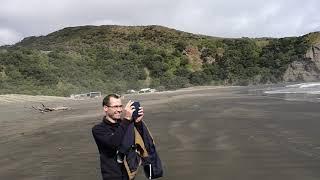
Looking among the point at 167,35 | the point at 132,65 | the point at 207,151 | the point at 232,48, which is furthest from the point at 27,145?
the point at 167,35

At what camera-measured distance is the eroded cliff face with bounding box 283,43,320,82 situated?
54628mm

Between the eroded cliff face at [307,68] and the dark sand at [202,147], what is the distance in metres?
38.7

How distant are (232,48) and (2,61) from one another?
30.9 metres

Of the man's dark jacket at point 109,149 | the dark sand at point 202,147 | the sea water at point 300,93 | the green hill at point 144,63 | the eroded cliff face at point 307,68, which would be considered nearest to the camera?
the man's dark jacket at point 109,149

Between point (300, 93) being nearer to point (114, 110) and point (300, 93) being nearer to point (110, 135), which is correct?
point (114, 110)

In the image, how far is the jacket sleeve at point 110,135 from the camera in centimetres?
437

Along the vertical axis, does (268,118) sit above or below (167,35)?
below

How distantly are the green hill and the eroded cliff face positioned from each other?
2.67 feet

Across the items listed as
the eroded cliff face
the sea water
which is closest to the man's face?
the sea water

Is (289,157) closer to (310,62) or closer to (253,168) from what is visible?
(253,168)

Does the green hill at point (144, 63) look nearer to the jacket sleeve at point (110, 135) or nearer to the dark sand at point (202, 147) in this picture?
the dark sand at point (202, 147)

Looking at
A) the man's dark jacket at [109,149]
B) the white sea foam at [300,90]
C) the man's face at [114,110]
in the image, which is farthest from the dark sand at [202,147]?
the white sea foam at [300,90]

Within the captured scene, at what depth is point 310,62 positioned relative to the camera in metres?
57.3

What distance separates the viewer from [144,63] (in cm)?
5675
